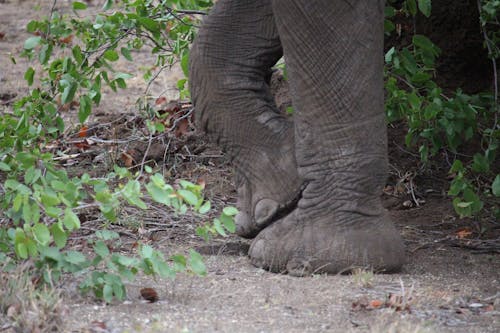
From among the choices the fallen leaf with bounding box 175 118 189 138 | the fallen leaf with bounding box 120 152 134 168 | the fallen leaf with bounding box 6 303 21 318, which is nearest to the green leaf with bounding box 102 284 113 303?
the fallen leaf with bounding box 6 303 21 318

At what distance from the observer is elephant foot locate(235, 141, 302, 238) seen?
394cm

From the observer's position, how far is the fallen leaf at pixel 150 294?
338cm

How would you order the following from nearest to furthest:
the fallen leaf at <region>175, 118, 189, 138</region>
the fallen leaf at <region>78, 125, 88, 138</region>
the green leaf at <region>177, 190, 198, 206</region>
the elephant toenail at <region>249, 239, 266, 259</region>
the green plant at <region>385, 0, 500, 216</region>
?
the green leaf at <region>177, 190, 198, 206</region>, the elephant toenail at <region>249, 239, 266, 259</region>, the green plant at <region>385, 0, 500, 216</region>, the fallen leaf at <region>175, 118, 189, 138</region>, the fallen leaf at <region>78, 125, 88, 138</region>

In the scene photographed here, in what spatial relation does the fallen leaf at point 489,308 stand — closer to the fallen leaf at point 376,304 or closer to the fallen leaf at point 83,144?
the fallen leaf at point 376,304

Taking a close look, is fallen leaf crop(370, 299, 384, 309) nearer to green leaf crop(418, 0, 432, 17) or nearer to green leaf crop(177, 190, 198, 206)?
green leaf crop(177, 190, 198, 206)

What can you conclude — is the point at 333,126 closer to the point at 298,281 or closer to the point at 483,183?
the point at 298,281

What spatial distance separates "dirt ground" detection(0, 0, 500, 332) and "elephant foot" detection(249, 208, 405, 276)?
2.0 inches

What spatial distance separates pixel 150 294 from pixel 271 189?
0.77 meters

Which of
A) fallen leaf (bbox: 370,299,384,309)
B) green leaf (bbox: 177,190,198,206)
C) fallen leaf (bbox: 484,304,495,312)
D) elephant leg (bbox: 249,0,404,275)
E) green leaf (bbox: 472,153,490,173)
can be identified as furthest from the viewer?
green leaf (bbox: 472,153,490,173)

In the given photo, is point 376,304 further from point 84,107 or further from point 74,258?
point 84,107

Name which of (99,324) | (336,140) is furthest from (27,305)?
(336,140)

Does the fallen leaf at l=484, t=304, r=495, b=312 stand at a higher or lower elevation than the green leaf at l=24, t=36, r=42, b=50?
lower

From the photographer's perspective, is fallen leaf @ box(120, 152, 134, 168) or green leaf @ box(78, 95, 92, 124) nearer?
green leaf @ box(78, 95, 92, 124)

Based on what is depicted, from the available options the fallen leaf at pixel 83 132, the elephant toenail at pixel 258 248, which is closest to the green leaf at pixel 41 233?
the elephant toenail at pixel 258 248
